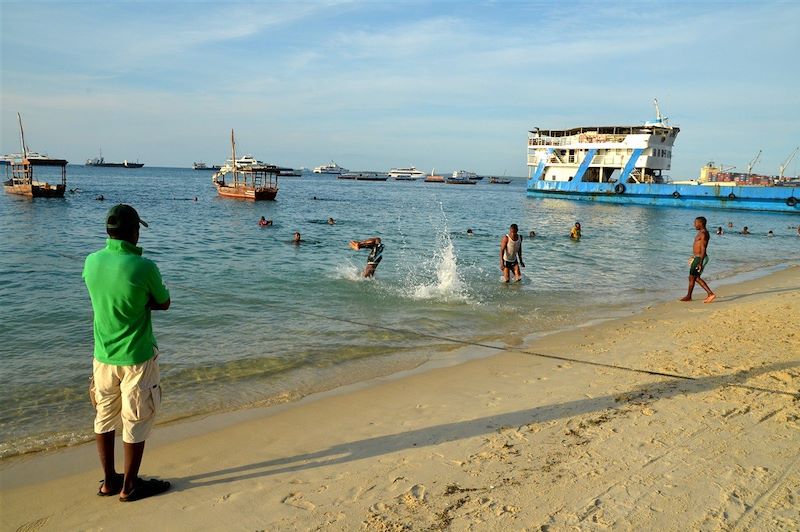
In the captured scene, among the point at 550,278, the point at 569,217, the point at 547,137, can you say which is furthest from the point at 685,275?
the point at 547,137

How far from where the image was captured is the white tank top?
13.1m

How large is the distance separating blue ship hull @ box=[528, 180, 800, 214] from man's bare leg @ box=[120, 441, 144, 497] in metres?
48.5

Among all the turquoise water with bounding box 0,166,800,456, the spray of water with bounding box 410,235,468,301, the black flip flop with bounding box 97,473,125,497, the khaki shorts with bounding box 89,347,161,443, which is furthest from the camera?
the spray of water with bounding box 410,235,468,301

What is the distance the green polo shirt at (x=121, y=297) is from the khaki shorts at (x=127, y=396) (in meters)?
0.07

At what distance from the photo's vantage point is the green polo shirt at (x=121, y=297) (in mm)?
3498

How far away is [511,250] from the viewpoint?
13219 mm

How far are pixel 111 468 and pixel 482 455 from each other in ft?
8.95

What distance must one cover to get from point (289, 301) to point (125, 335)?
7.73m

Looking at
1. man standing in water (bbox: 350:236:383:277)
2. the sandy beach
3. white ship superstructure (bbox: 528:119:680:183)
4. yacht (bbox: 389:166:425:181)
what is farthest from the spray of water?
yacht (bbox: 389:166:425:181)

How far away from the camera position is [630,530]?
10.7ft

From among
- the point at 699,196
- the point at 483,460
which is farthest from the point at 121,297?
the point at 699,196

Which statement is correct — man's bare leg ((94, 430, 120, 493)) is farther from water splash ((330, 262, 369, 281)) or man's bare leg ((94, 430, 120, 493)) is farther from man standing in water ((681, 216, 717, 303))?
man standing in water ((681, 216, 717, 303))

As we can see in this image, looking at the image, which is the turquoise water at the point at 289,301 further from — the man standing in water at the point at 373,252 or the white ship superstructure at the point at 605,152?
the white ship superstructure at the point at 605,152

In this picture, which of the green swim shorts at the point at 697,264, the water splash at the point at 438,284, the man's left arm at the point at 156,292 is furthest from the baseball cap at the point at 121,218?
the green swim shorts at the point at 697,264
